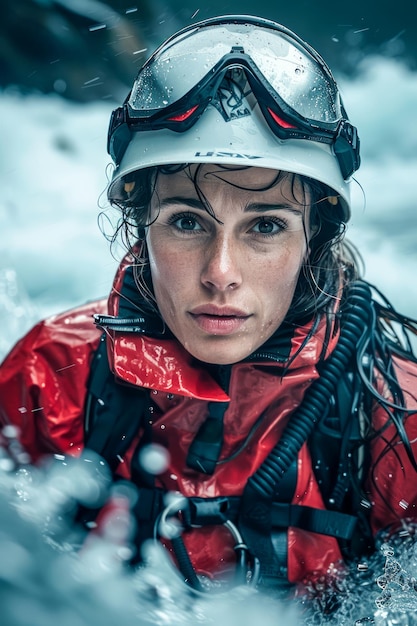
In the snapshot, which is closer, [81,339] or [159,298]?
[159,298]

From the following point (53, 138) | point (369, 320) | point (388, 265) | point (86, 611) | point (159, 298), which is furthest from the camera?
point (53, 138)

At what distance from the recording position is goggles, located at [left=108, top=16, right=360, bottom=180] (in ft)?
4.53

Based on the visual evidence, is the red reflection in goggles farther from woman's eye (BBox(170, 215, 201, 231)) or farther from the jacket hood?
the jacket hood

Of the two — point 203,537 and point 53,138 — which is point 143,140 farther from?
point 53,138

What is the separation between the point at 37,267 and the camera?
11.5 feet

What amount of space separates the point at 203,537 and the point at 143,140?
112 centimetres

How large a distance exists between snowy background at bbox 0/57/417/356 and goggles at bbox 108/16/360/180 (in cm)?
126

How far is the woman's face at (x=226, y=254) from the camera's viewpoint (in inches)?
53.1

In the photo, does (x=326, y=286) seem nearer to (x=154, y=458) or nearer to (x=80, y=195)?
(x=154, y=458)

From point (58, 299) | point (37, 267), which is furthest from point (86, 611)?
point (37, 267)

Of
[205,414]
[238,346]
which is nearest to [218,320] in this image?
[238,346]

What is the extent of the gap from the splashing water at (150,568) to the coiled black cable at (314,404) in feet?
0.98

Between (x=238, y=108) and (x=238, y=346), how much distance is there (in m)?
0.59

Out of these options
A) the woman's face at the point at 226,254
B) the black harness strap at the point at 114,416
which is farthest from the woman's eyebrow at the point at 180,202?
the black harness strap at the point at 114,416
